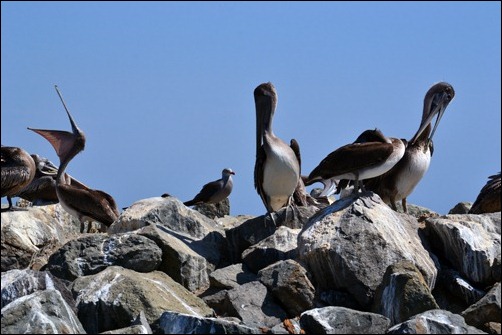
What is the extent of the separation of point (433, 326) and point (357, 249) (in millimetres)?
2119

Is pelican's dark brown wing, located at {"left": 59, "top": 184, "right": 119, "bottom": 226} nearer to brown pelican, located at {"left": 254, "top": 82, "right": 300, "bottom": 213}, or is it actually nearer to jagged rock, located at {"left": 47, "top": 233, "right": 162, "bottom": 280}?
brown pelican, located at {"left": 254, "top": 82, "right": 300, "bottom": 213}

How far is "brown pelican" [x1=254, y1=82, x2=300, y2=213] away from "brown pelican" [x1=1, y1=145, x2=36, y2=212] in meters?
3.42

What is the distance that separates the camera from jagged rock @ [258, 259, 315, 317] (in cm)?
1237

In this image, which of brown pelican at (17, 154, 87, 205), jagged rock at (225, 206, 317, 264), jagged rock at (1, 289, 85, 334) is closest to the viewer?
jagged rock at (1, 289, 85, 334)

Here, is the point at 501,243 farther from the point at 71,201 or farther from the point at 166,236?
the point at 71,201

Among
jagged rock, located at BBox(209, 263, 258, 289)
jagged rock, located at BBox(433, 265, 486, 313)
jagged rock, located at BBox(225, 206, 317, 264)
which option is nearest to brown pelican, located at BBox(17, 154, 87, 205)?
jagged rock, located at BBox(225, 206, 317, 264)

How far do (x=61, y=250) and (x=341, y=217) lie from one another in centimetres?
320


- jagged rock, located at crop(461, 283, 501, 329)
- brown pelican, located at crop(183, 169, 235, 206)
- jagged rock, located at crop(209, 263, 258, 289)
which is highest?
brown pelican, located at crop(183, 169, 235, 206)

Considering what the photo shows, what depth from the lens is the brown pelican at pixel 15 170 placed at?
55.0 feet

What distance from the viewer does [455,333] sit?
10.8m

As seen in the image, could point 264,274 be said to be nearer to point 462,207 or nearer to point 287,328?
point 287,328

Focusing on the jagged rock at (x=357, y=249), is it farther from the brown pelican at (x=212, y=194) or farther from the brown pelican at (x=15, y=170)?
the brown pelican at (x=212, y=194)

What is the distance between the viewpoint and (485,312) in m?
11.9

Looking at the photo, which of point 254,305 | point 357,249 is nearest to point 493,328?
point 357,249
